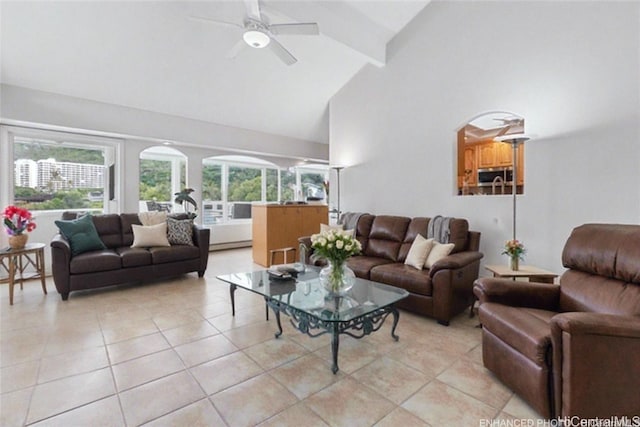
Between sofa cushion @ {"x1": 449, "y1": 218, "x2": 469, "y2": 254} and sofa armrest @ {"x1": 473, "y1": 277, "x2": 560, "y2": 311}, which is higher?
sofa cushion @ {"x1": 449, "y1": 218, "x2": 469, "y2": 254}

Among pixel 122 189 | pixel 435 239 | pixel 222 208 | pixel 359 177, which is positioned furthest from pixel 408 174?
pixel 122 189

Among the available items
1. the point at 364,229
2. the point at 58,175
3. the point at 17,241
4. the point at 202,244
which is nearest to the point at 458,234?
the point at 364,229

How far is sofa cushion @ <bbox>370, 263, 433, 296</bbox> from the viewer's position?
301 centimetres

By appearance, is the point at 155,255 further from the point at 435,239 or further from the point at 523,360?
the point at 523,360

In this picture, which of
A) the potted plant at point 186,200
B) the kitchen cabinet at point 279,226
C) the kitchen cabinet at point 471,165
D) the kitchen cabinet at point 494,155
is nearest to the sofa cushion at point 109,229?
the potted plant at point 186,200

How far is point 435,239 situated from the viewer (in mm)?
3613

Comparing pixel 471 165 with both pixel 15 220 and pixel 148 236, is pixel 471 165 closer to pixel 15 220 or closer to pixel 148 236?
pixel 148 236

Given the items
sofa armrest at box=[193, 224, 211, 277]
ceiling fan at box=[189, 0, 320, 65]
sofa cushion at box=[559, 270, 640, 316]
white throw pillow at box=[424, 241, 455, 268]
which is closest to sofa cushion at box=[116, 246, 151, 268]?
sofa armrest at box=[193, 224, 211, 277]

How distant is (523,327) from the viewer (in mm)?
1779

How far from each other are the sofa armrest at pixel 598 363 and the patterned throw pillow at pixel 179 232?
443 centimetres

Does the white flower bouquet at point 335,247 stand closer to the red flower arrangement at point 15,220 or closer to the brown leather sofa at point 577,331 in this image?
the brown leather sofa at point 577,331

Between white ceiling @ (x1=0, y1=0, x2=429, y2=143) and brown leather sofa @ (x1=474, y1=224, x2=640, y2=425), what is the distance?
3403 mm

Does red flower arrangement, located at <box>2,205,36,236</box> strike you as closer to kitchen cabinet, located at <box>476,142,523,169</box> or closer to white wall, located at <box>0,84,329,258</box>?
white wall, located at <box>0,84,329,258</box>

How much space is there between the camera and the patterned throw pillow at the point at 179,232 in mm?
4543
